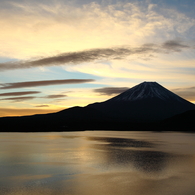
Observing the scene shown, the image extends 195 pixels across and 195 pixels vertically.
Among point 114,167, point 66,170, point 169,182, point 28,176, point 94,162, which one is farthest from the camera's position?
point 94,162

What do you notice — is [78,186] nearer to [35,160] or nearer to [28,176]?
[28,176]

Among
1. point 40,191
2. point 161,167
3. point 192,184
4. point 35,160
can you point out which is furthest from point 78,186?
point 35,160

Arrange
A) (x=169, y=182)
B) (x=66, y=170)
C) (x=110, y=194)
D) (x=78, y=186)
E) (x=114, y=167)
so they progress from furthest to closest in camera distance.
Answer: (x=114, y=167), (x=66, y=170), (x=169, y=182), (x=78, y=186), (x=110, y=194)

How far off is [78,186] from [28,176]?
5289 mm

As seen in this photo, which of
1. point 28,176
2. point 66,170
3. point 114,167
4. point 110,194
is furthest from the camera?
point 114,167

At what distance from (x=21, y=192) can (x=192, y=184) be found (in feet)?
39.9

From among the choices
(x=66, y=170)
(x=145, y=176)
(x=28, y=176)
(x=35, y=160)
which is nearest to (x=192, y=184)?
(x=145, y=176)

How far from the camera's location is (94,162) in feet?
93.5

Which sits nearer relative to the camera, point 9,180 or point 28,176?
point 9,180

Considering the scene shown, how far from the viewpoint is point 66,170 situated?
78.9 ft

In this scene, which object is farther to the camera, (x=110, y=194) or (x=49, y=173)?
(x=49, y=173)

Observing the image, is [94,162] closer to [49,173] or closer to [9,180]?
[49,173]

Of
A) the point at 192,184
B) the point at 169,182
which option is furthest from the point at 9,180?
the point at 192,184

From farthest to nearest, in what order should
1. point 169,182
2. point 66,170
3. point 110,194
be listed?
1. point 66,170
2. point 169,182
3. point 110,194
